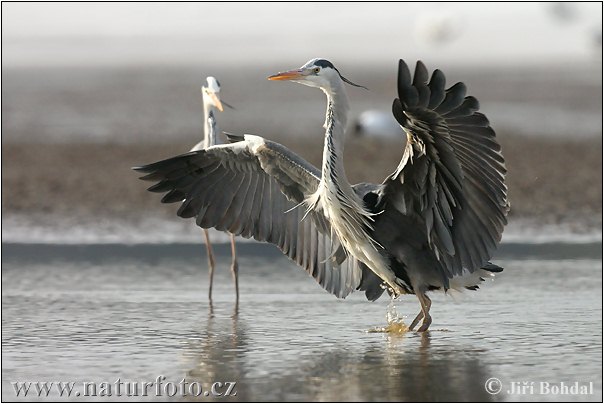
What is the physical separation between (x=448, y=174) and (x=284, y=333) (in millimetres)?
1905

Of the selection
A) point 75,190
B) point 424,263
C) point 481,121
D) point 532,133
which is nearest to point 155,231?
point 75,190

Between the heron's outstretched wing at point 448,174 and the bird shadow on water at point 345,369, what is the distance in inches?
29.9

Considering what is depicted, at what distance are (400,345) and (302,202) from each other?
1.48m

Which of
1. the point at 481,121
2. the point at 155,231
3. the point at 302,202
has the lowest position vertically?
the point at 155,231

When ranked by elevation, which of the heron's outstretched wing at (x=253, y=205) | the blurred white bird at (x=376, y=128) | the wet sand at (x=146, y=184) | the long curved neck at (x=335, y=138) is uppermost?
Result: the long curved neck at (x=335, y=138)

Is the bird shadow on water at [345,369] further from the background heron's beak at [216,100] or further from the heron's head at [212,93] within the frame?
the heron's head at [212,93]

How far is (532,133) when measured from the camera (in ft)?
82.7

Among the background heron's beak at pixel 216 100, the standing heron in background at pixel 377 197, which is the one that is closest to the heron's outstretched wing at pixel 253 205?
the standing heron in background at pixel 377 197

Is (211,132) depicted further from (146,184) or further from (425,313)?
(146,184)

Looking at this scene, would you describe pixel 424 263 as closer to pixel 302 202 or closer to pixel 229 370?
pixel 302 202

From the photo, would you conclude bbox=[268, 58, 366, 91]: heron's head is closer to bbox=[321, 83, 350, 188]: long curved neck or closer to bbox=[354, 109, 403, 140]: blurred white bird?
bbox=[321, 83, 350, 188]: long curved neck

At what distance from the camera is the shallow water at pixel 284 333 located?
26.1 ft

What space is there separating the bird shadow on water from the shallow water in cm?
1

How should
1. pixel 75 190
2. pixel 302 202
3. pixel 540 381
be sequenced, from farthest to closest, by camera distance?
pixel 75 190 < pixel 302 202 < pixel 540 381
